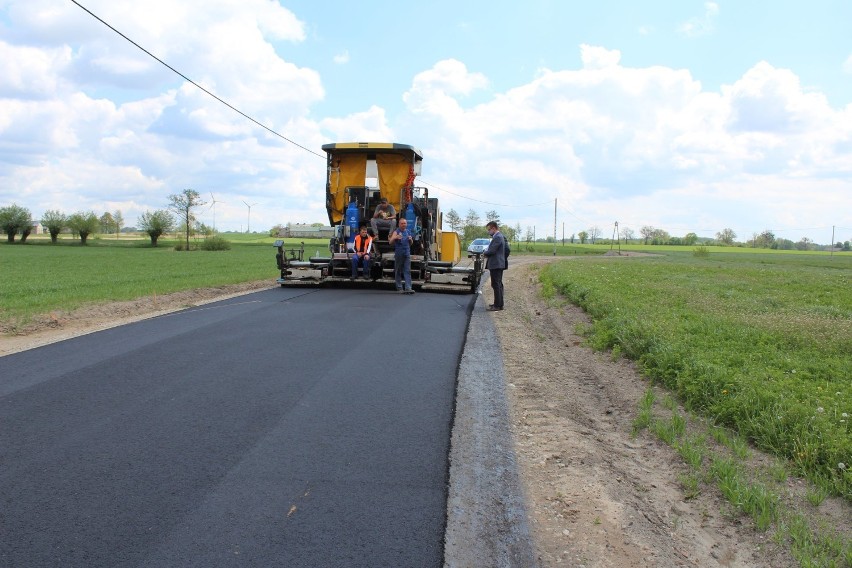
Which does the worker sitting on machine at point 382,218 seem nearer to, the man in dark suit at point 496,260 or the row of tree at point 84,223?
the man in dark suit at point 496,260

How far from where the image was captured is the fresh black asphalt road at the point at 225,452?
3326mm

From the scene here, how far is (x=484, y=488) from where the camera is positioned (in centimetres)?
425

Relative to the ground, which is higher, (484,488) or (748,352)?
(748,352)

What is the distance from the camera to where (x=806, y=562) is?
3.23 meters

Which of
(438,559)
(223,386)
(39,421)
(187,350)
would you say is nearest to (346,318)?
(187,350)

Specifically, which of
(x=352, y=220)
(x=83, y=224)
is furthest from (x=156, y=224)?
(x=352, y=220)

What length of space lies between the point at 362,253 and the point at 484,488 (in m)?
11.8

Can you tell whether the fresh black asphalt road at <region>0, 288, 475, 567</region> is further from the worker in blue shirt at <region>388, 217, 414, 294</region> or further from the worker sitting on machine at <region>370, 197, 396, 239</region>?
the worker sitting on machine at <region>370, 197, 396, 239</region>

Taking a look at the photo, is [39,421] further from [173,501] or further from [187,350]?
[187,350]

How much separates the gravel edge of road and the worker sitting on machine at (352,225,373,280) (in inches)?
342

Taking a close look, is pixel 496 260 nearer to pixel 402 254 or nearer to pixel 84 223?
pixel 402 254

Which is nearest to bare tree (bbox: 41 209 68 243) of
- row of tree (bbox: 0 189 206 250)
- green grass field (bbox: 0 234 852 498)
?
row of tree (bbox: 0 189 206 250)

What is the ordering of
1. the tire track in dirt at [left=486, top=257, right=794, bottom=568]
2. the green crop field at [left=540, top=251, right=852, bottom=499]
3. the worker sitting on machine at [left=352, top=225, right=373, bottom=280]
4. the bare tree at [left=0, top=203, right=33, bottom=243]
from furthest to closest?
the bare tree at [left=0, top=203, right=33, bottom=243] → the worker sitting on machine at [left=352, top=225, right=373, bottom=280] → the green crop field at [left=540, top=251, right=852, bottom=499] → the tire track in dirt at [left=486, top=257, right=794, bottom=568]

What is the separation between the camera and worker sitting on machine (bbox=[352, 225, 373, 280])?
51.1ft
